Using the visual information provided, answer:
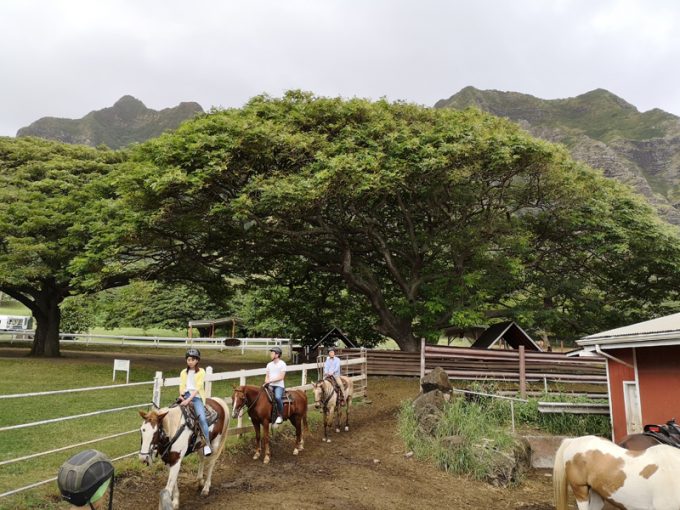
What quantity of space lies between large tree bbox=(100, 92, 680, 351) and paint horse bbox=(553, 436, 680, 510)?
12662mm

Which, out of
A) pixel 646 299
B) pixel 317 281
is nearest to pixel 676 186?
pixel 646 299

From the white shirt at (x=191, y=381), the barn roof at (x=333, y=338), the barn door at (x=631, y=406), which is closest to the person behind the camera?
the white shirt at (x=191, y=381)

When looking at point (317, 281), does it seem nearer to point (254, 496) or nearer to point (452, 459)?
point (452, 459)

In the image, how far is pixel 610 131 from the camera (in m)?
154

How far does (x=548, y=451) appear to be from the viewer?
1123cm

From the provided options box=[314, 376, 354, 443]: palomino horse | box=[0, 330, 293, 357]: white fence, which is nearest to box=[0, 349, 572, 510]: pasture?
box=[314, 376, 354, 443]: palomino horse

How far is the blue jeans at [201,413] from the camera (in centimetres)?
754

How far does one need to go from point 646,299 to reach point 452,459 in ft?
72.7

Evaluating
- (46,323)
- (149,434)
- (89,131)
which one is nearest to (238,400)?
(149,434)

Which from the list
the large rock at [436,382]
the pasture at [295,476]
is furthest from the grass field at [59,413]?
the large rock at [436,382]

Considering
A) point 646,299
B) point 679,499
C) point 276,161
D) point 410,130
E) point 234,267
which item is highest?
point 410,130

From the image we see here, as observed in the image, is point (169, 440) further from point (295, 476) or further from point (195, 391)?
point (295, 476)

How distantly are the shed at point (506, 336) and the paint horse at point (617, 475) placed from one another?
15.7 metres

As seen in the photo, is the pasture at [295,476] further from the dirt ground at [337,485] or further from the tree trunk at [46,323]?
the tree trunk at [46,323]
